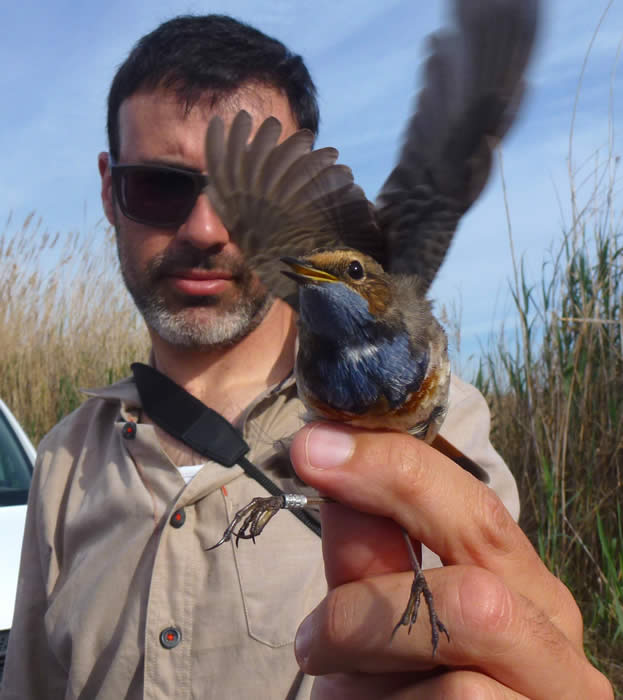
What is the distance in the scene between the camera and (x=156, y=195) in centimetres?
306

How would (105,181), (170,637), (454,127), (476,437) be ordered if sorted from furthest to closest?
(105,181)
(476,437)
(170,637)
(454,127)

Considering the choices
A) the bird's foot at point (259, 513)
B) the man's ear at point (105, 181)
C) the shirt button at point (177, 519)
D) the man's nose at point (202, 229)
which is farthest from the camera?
the man's ear at point (105, 181)

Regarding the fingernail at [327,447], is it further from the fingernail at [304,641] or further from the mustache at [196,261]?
the mustache at [196,261]

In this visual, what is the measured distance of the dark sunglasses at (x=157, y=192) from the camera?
3.02m

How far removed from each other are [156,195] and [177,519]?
4.60 ft

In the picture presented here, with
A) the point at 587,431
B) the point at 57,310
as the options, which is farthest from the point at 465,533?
the point at 57,310

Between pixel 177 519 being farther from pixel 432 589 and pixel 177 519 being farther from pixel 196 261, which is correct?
pixel 432 589

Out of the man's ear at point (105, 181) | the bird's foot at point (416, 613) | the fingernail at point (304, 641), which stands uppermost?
the man's ear at point (105, 181)

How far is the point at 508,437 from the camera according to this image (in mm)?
4727

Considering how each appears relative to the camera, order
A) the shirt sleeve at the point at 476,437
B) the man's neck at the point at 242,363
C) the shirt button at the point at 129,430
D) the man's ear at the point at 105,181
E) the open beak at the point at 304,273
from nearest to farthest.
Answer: the open beak at the point at 304,273 < the shirt sleeve at the point at 476,437 < the shirt button at the point at 129,430 < the man's neck at the point at 242,363 < the man's ear at the point at 105,181

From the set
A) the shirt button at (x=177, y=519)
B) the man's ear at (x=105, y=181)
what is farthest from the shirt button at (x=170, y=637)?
the man's ear at (x=105, y=181)

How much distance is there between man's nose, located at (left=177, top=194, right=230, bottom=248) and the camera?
298cm

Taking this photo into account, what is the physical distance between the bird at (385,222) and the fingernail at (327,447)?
0.05 m

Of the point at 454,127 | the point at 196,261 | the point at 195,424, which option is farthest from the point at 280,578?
the point at 454,127
